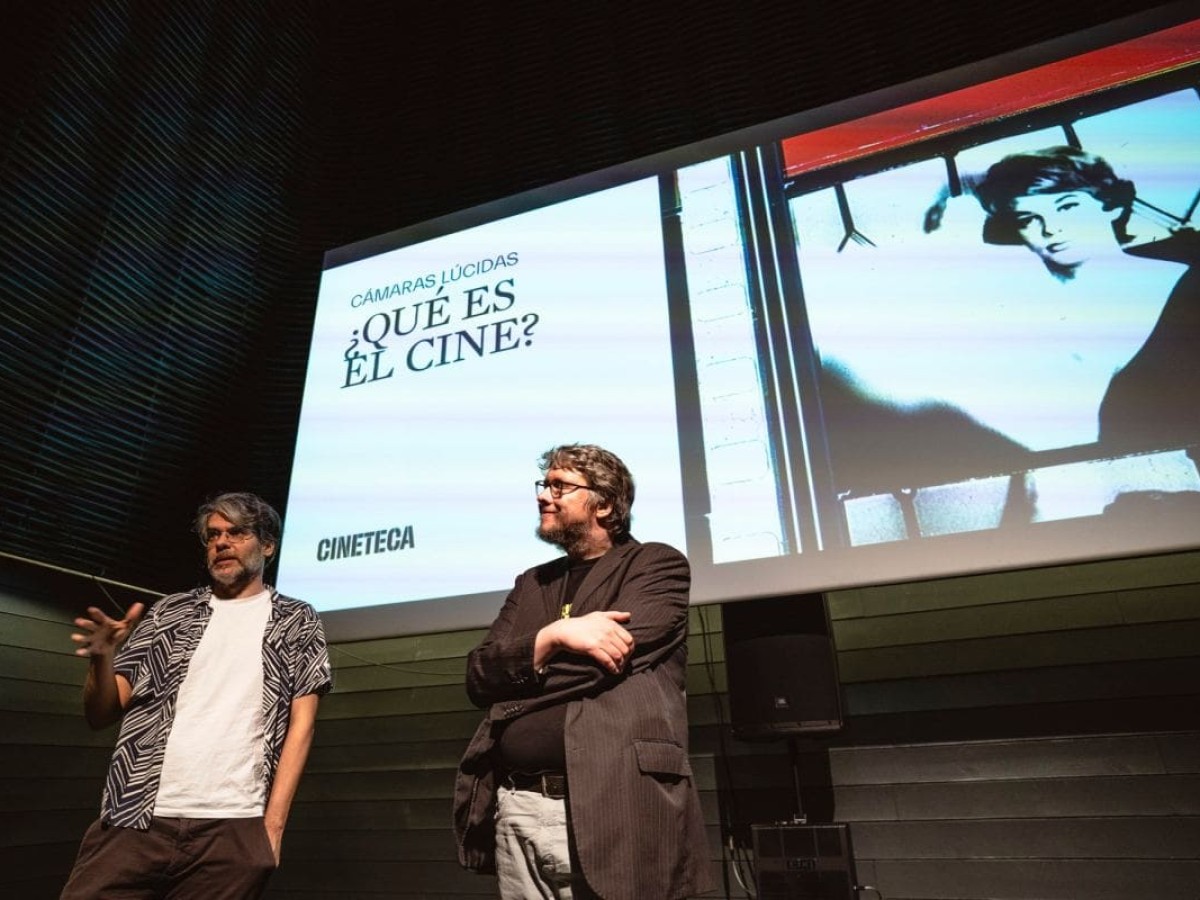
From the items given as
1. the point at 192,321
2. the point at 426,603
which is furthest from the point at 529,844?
the point at 192,321

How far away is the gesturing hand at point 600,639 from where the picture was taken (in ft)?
4.09

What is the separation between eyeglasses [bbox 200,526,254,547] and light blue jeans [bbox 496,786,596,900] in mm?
894

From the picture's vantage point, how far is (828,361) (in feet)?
7.68

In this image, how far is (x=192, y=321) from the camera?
348cm

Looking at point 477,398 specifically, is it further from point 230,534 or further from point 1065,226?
point 1065,226

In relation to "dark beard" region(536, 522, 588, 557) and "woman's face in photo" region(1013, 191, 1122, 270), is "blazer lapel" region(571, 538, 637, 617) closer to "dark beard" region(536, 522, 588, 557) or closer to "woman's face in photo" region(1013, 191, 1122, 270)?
"dark beard" region(536, 522, 588, 557)

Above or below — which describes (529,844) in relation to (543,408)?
below

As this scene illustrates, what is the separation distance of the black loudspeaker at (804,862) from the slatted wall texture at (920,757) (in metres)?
0.46

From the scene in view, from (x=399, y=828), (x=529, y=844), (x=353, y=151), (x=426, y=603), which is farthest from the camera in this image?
(x=353, y=151)

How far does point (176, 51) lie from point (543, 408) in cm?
252

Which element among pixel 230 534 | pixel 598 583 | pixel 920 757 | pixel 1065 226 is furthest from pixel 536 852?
pixel 1065 226

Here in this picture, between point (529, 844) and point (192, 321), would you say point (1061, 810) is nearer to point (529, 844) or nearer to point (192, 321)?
point (529, 844)

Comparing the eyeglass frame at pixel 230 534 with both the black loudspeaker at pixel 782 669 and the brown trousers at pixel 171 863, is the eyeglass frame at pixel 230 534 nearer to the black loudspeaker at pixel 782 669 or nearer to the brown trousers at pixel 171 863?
the brown trousers at pixel 171 863

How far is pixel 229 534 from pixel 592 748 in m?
1.05
